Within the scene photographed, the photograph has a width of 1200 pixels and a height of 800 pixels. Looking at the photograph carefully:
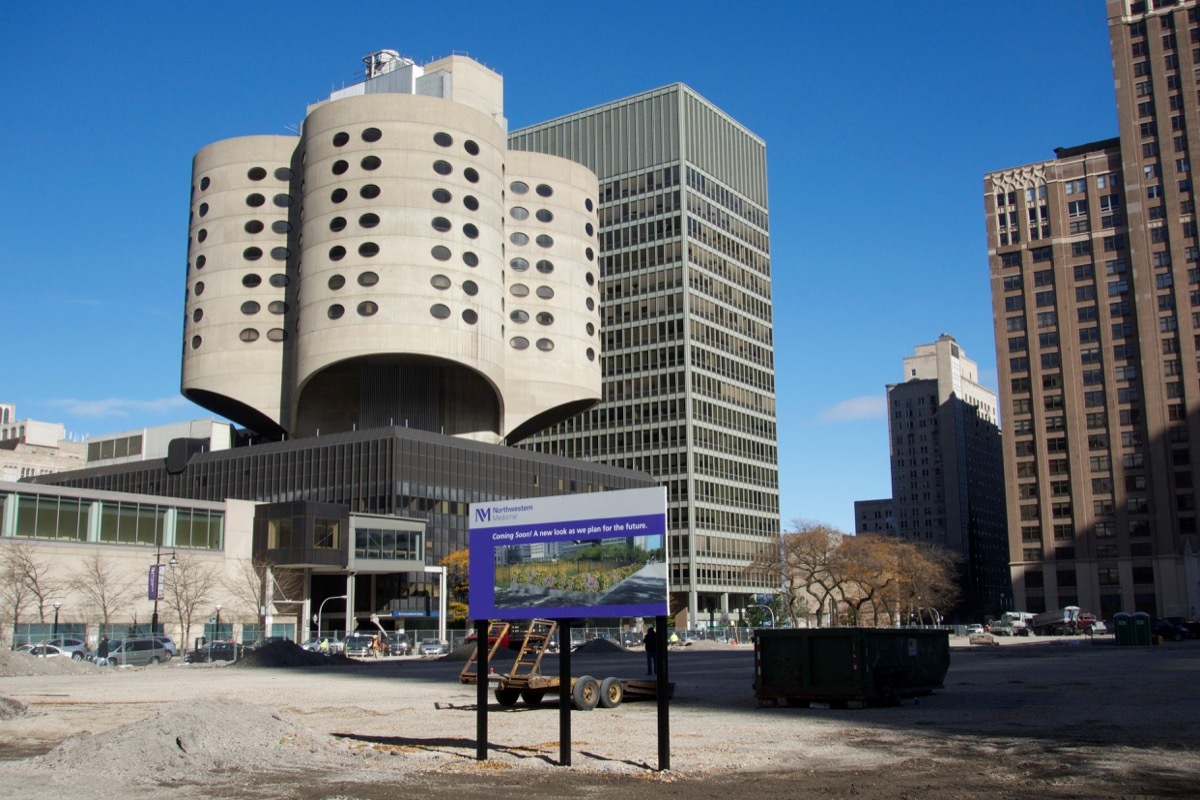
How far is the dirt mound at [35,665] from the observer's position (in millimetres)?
44062

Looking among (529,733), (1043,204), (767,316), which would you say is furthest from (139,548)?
(1043,204)

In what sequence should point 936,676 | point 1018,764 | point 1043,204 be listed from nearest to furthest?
point 1018,764 < point 936,676 < point 1043,204

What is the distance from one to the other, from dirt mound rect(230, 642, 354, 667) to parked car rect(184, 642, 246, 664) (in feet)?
14.6

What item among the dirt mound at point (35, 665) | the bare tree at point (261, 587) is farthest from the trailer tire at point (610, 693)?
the bare tree at point (261, 587)

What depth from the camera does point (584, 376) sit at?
10506cm

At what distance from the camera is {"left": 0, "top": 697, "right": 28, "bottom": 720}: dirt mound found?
23.9 metres

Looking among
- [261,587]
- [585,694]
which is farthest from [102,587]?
[585,694]

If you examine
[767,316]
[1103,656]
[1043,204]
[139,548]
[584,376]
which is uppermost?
[1043,204]

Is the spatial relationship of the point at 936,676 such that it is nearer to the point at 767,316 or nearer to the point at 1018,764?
the point at 1018,764

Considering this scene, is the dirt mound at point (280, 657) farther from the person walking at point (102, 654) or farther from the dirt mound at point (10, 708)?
the dirt mound at point (10, 708)

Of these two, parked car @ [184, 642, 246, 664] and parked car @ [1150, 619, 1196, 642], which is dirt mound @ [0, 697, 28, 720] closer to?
parked car @ [184, 642, 246, 664]

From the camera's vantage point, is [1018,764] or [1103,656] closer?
[1018,764]

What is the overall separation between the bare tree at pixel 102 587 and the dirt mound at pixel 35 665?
25.4 meters

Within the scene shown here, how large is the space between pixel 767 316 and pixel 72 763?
14584 cm
